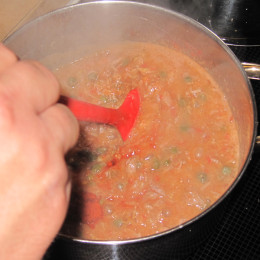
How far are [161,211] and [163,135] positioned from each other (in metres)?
0.44

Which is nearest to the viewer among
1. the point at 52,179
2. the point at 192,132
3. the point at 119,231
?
the point at 52,179

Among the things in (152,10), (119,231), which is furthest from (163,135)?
(152,10)

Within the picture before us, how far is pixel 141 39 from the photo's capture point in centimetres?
240

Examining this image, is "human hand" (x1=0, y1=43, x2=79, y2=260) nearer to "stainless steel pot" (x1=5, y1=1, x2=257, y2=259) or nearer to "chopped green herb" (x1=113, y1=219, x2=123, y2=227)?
"stainless steel pot" (x1=5, y1=1, x2=257, y2=259)

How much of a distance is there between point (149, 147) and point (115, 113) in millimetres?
269

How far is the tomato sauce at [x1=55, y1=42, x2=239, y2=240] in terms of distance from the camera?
176 centimetres

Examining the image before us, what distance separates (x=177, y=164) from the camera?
1.89 m

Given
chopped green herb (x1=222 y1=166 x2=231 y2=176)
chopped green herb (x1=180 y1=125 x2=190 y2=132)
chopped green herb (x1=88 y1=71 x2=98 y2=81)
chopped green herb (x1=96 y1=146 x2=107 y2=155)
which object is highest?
chopped green herb (x1=88 y1=71 x2=98 y2=81)

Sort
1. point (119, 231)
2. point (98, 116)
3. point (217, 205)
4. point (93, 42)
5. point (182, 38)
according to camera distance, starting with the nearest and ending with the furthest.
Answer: point (217, 205) → point (98, 116) → point (119, 231) → point (182, 38) → point (93, 42)

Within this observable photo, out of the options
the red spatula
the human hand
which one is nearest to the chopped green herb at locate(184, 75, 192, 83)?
the red spatula

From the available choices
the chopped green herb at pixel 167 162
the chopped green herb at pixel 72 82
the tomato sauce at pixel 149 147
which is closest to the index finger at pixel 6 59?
the tomato sauce at pixel 149 147

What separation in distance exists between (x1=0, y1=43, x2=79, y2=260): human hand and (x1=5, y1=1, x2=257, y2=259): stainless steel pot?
73 centimetres

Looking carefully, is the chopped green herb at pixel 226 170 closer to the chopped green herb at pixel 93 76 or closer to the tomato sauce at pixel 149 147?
the tomato sauce at pixel 149 147

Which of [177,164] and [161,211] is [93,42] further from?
[161,211]
